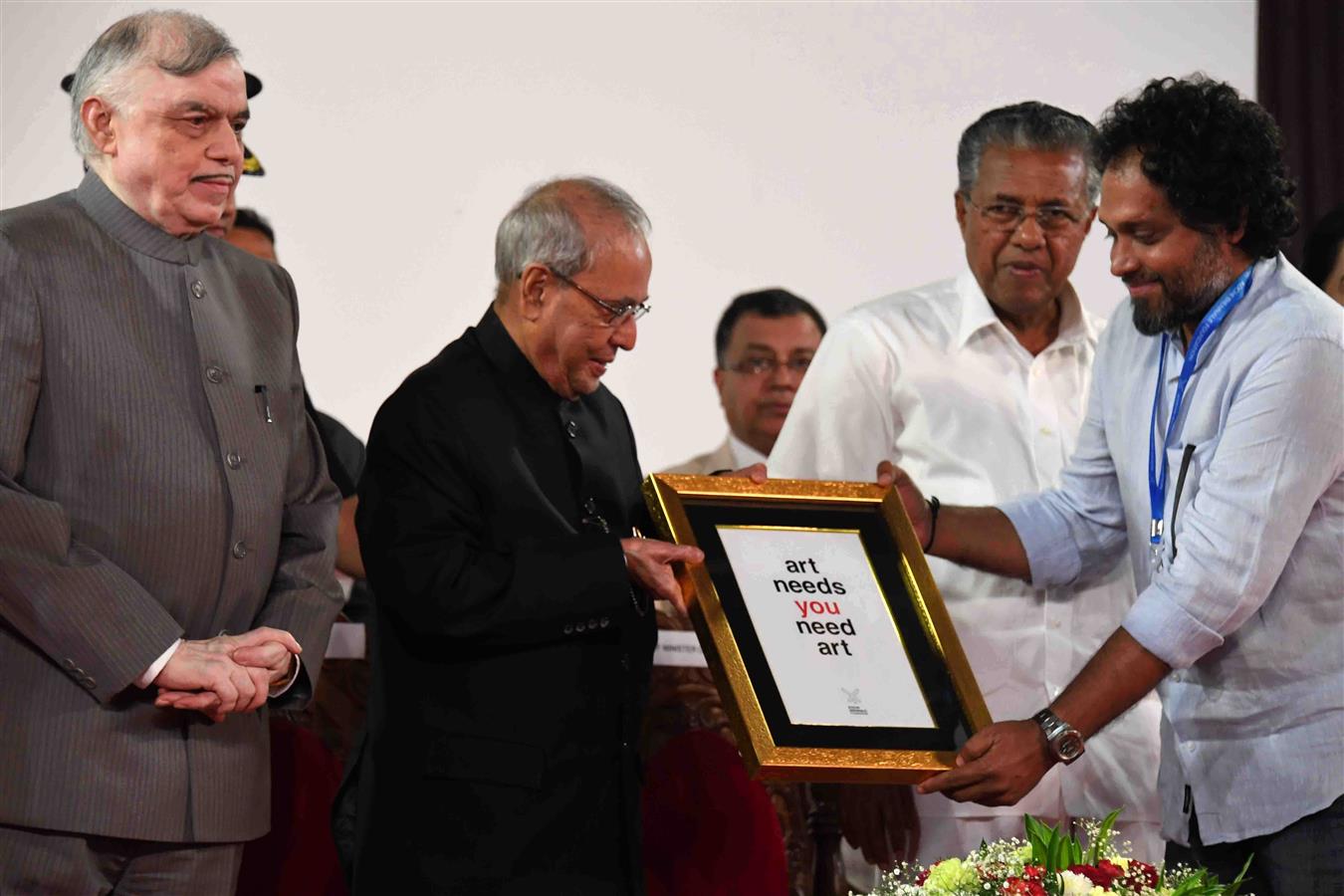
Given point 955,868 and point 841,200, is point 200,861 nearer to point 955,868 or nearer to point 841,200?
point 955,868

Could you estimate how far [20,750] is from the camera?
2463 mm

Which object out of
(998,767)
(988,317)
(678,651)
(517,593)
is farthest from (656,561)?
(988,317)

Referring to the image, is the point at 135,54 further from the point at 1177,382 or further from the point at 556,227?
the point at 1177,382

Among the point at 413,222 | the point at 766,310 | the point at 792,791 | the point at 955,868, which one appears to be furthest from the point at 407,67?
the point at 955,868

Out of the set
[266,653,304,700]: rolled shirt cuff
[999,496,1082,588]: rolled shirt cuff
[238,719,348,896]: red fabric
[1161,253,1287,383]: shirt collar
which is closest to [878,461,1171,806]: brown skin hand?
[999,496,1082,588]: rolled shirt cuff

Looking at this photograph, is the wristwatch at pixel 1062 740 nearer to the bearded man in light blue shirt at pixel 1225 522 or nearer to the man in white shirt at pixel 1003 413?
the bearded man in light blue shirt at pixel 1225 522

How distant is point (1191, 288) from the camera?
10.8 ft

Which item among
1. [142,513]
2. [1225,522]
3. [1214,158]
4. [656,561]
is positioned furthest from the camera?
[1214,158]

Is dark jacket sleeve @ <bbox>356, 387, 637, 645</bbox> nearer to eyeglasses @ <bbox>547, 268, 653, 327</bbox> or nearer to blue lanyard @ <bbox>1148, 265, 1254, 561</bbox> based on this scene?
eyeglasses @ <bbox>547, 268, 653, 327</bbox>

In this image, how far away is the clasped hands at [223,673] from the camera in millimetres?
2498

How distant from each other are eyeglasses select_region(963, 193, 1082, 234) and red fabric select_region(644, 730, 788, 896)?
4.52 feet

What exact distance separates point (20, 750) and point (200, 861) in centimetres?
33

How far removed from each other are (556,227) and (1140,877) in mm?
→ 1477

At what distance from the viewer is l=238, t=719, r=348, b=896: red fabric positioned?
351 centimetres
